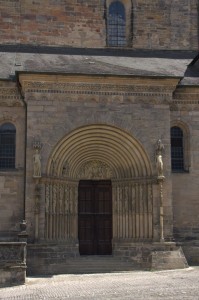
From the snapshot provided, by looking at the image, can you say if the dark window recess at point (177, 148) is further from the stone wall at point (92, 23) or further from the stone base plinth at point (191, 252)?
the stone wall at point (92, 23)

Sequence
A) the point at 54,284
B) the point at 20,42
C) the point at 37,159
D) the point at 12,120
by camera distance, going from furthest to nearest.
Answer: the point at 20,42, the point at 12,120, the point at 37,159, the point at 54,284

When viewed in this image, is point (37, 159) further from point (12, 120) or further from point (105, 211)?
point (105, 211)

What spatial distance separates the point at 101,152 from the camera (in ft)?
68.2

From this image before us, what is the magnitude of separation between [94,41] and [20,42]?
355 centimetres

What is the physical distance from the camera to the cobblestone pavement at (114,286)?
12.8 metres

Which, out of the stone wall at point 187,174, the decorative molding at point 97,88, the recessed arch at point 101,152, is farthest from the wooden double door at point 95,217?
the decorative molding at point 97,88

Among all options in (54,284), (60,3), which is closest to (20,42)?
(60,3)

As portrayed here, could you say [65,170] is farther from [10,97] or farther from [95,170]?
[10,97]

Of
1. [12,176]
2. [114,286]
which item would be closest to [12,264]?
[114,286]

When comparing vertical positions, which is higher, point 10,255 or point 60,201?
point 60,201

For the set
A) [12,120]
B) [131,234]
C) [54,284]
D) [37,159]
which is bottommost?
[54,284]

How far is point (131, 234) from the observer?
1994 centimetres

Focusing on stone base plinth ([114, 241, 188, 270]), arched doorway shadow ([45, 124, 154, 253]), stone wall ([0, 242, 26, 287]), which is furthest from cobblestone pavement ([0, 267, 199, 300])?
arched doorway shadow ([45, 124, 154, 253])

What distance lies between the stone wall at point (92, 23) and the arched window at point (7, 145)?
5.53m
